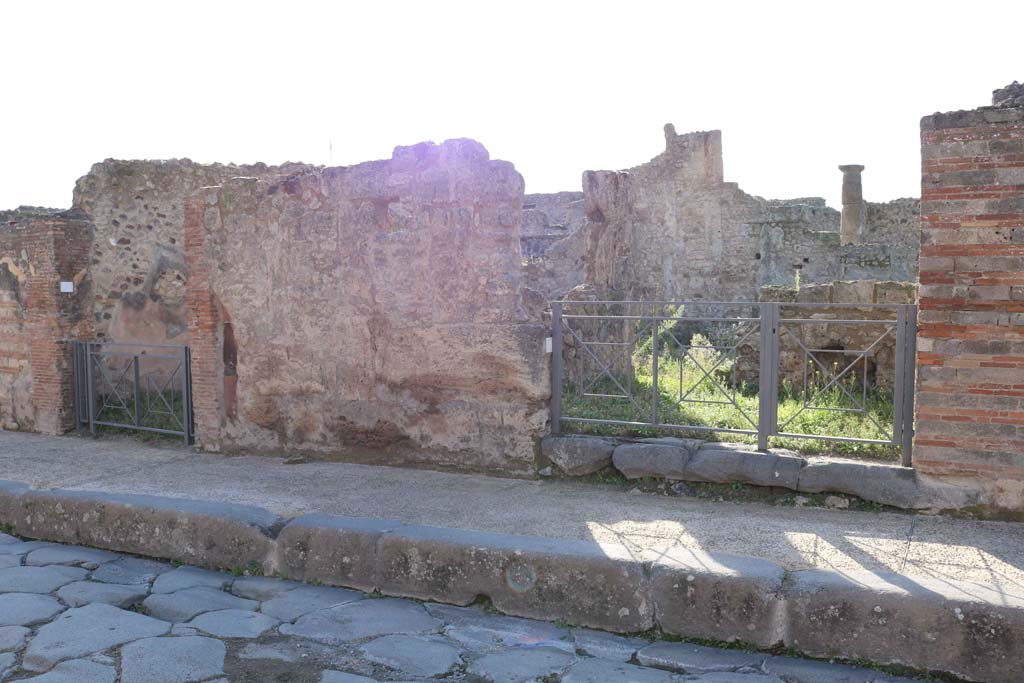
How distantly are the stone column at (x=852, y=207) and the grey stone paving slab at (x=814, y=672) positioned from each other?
19404 millimetres

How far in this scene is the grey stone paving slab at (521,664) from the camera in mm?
3271

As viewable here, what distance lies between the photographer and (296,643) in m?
3.62

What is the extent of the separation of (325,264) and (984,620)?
4712mm

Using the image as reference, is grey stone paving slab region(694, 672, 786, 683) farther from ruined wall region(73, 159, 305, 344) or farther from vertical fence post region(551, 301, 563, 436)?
ruined wall region(73, 159, 305, 344)

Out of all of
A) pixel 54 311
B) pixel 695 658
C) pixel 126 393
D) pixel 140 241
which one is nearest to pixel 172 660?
pixel 695 658

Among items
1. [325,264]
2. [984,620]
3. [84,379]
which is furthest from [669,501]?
[84,379]

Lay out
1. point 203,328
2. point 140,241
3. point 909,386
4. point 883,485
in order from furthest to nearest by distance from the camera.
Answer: point 140,241
point 203,328
point 909,386
point 883,485

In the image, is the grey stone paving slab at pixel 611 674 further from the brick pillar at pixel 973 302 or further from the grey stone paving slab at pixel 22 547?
the grey stone paving slab at pixel 22 547

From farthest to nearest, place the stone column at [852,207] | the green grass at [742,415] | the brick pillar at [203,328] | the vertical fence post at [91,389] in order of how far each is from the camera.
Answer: the stone column at [852,207]
the vertical fence post at [91,389]
the brick pillar at [203,328]
the green grass at [742,415]

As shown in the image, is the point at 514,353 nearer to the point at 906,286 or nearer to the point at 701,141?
the point at 906,286

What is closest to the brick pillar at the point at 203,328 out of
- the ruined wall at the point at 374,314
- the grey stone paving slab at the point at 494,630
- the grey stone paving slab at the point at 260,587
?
the ruined wall at the point at 374,314

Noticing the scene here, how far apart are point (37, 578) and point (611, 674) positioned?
10.5ft

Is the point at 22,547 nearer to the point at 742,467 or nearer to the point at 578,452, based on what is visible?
the point at 578,452

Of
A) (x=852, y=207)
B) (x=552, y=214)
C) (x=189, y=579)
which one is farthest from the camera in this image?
(x=552, y=214)
